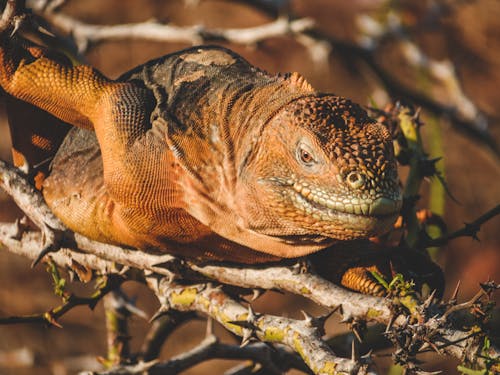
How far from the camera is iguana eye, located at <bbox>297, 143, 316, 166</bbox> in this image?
399 cm

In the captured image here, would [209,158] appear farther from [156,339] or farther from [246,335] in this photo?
[156,339]

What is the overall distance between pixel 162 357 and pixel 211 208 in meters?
8.32

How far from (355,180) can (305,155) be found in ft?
0.98

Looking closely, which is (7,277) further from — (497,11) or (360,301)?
(360,301)

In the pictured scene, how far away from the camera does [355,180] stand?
3.85m

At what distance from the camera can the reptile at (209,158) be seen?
3.95 m

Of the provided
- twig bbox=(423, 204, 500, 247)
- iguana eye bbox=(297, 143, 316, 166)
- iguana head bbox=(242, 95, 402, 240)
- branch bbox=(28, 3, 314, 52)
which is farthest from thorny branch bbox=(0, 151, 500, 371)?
branch bbox=(28, 3, 314, 52)

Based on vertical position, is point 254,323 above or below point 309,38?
below

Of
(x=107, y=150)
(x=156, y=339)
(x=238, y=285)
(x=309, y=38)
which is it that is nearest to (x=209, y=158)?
(x=107, y=150)

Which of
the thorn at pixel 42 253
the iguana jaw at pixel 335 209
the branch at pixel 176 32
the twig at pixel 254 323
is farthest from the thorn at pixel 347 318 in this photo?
the branch at pixel 176 32

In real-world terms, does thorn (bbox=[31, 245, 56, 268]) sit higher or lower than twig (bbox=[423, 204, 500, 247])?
lower

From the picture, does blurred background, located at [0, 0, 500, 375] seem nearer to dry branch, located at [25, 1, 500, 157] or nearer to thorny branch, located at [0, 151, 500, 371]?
dry branch, located at [25, 1, 500, 157]

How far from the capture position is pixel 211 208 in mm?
4344

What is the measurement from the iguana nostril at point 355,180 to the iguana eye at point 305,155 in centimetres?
21
